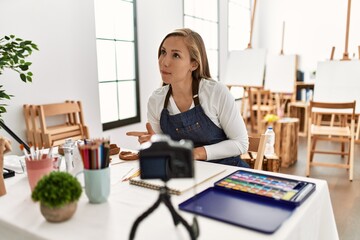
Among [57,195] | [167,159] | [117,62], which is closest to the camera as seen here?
[167,159]

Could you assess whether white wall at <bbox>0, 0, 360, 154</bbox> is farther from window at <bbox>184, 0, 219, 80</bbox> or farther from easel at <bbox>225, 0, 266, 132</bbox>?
easel at <bbox>225, 0, 266, 132</bbox>

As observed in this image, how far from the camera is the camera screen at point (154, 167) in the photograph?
707mm

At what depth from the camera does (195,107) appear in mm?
1612

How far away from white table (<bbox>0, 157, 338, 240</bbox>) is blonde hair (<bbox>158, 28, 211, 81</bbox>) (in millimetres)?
685

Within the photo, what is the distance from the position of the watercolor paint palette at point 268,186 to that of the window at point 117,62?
253 cm

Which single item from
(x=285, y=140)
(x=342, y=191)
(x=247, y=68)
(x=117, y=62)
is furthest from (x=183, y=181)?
(x=247, y=68)

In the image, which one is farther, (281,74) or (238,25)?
(238,25)

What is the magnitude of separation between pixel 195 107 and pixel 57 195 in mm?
878

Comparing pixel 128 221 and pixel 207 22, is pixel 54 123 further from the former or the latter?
pixel 207 22

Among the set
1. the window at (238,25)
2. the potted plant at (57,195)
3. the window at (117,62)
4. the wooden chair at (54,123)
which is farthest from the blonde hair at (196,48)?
the window at (238,25)

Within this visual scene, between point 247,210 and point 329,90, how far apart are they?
3298 mm

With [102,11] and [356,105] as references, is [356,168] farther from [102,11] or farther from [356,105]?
[102,11]

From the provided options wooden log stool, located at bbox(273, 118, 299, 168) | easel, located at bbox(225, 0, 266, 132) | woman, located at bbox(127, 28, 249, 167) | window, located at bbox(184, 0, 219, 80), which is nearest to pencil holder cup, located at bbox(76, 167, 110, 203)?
woman, located at bbox(127, 28, 249, 167)

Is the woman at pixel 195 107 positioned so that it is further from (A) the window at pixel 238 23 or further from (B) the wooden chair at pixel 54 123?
(A) the window at pixel 238 23
